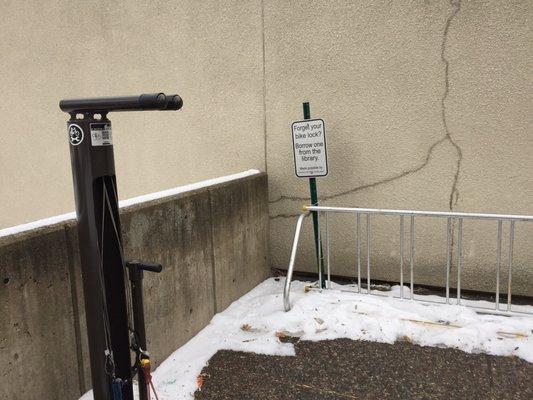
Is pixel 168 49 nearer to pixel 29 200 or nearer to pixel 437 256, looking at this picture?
pixel 29 200

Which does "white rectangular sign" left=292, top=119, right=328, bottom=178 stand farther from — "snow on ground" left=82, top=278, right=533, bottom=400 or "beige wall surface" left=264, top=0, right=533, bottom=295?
"snow on ground" left=82, top=278, right=533, bottom=400

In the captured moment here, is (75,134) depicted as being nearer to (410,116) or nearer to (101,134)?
(101,134)

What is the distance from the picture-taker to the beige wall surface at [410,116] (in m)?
4.35

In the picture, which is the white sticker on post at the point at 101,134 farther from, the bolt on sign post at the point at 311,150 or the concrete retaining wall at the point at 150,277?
the bolt on sign post at the point at 311,150

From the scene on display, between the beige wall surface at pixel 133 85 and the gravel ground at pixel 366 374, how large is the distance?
2.64 meters

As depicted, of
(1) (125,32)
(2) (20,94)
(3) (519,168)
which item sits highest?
(1) (125,32)

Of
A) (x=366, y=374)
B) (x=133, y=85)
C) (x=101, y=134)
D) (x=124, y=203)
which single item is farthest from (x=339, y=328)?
(x=133, y=85)

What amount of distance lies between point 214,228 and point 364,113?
6.71ft

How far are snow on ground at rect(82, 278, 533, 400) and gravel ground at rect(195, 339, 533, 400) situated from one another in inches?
4.2

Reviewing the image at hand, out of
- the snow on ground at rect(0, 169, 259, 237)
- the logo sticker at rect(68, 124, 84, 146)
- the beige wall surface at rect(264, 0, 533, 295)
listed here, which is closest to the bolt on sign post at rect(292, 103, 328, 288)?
the beige wall surface at rect(264, 0, 533, 295)

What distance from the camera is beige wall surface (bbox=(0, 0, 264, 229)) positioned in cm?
543

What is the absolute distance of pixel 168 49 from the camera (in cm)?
580

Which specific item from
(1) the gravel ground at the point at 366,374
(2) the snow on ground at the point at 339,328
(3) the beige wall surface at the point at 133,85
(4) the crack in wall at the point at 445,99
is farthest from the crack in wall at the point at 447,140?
(1) the gravel ground at the point at 366,374

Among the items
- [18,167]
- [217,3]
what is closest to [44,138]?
[18,167]
